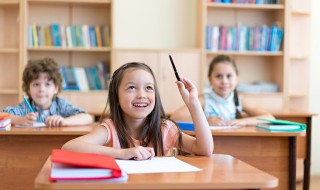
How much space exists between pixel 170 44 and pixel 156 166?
4007mm

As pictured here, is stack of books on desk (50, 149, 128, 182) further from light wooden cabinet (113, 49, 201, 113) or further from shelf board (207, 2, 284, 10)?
shelf board (207, 2, 284, 10)

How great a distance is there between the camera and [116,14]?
Result: 5527 mm

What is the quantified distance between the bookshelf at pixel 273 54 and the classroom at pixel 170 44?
10 mm

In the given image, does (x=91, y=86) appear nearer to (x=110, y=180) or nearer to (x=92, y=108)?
(x=92, y=108)

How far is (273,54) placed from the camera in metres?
5.42

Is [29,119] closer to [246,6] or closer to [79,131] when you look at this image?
[79,131]

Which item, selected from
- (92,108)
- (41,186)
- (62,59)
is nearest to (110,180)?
(41,186)

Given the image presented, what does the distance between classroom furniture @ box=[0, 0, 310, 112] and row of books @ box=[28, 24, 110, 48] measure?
0.06 m

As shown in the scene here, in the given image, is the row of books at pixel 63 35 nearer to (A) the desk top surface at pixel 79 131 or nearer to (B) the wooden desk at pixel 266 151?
(A) the desk top surface at pixel 79 131

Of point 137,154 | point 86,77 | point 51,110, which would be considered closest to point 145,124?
point 137,154

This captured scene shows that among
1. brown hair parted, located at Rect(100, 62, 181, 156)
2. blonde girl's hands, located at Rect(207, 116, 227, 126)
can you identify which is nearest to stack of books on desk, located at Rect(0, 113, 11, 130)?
brown hair parted, located at Rect(100, 62, 181, 156)

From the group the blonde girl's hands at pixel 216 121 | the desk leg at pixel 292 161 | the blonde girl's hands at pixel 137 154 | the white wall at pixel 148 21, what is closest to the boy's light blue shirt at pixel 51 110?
the blonde girl's hands at pixel 216 121

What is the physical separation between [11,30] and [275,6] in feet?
8.79

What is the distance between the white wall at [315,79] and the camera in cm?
568
